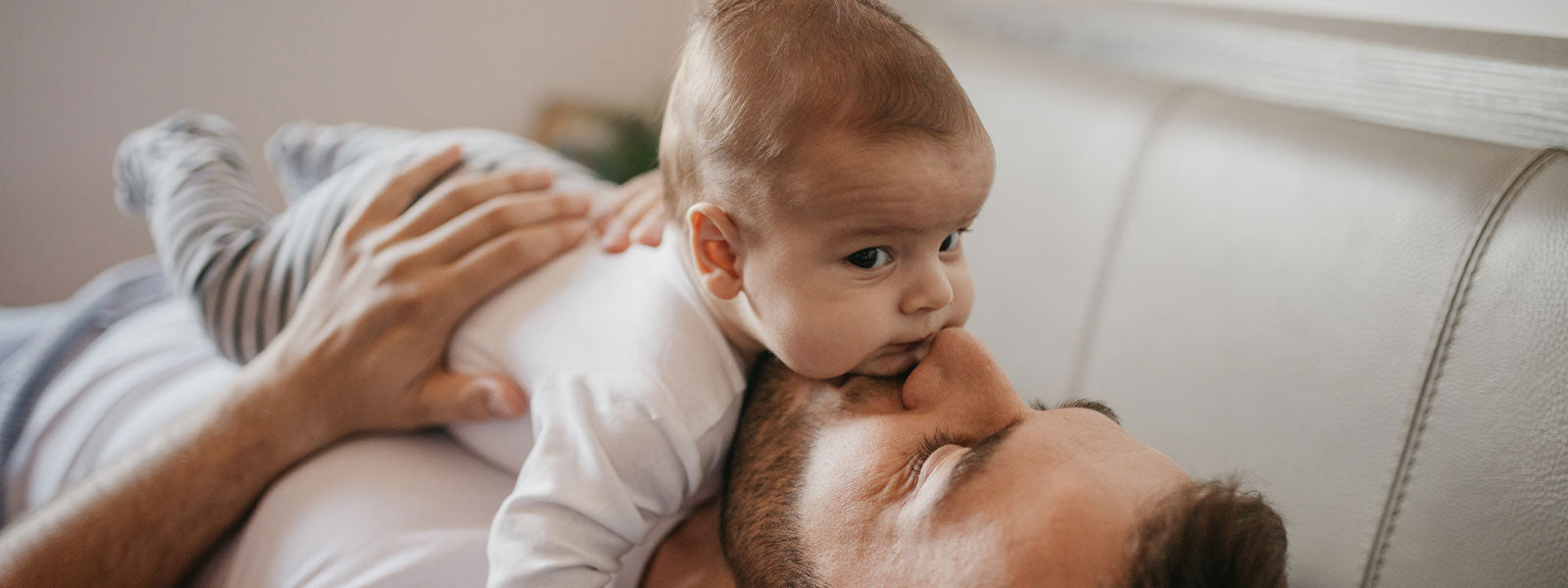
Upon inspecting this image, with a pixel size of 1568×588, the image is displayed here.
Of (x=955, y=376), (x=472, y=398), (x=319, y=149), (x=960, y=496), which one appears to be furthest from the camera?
(x=319, y=149)

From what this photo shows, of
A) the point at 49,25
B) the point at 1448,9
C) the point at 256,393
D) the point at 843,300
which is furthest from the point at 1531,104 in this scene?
the point at 49,25

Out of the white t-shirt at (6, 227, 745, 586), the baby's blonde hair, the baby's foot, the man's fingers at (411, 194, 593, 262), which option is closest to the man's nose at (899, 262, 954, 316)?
the baby's blonde hair

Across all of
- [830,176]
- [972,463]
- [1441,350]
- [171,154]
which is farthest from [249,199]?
[1441,350]

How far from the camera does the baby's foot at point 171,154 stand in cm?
155

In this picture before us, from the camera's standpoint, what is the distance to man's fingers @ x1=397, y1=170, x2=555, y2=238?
1237 millimetres

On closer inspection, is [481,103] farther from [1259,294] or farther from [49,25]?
[1259,294]

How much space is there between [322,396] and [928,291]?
756mm

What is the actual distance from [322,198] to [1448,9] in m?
1.57

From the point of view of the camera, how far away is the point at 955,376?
83 centimetres

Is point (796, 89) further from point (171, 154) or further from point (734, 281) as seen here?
point (171, 154)

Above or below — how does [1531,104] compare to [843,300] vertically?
above

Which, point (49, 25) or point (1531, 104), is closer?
point (1531, 104)

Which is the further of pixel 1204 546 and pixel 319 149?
pixel 319 149

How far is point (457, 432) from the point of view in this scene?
1153 mm
